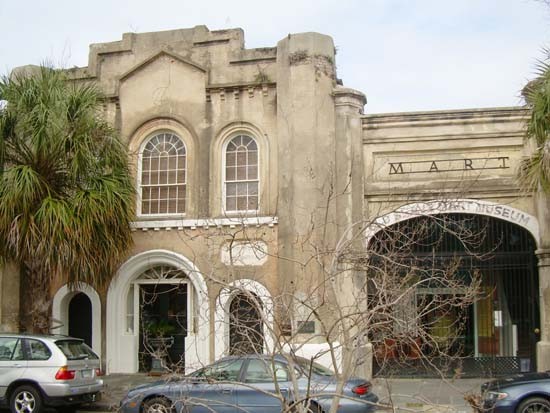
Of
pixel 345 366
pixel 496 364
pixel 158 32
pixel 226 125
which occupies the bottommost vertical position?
pixel 496 364

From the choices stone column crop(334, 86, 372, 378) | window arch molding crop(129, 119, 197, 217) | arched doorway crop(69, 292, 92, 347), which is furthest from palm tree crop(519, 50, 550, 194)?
arched doorway crop(69, 292, 92, 347)

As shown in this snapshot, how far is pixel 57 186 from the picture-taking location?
16.7m

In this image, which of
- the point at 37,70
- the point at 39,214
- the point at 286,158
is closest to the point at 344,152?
the point at 286,158

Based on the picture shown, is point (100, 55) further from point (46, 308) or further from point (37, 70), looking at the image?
point (46, 308)

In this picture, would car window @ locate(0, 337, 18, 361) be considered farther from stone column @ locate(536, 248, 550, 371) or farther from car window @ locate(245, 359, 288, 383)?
stone column @ locate(536, 248, 550, 371)

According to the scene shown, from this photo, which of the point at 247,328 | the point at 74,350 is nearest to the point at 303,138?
the point at 74,350

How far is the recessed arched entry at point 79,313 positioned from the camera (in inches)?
733

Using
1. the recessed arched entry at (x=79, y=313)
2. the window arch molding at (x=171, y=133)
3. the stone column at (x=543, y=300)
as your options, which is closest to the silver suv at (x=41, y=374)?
the recessed arched entry at (x=79, y=313)

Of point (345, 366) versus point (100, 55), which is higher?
point (100, 55)

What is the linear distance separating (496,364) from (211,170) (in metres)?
8.26

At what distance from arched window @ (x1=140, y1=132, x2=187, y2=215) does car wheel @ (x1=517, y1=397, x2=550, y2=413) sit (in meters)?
9.81

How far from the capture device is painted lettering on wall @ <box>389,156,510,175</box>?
17141mm

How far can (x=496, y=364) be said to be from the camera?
17.8 metres

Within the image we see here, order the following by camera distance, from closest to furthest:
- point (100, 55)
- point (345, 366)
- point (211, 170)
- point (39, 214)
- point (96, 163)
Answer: point (345, 366)
point (39, 214)
point (96, 163)
point (211, 170)
point (100, 55)
